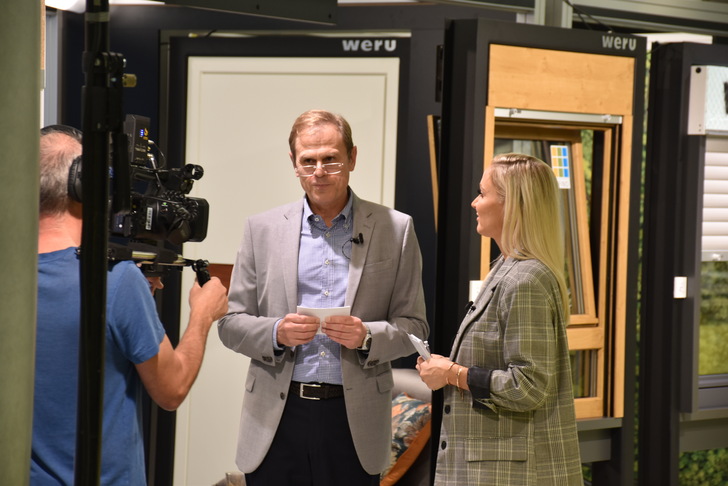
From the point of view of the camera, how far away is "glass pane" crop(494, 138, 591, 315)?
3.75 m

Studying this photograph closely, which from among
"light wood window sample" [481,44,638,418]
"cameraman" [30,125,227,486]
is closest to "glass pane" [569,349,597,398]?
"light wood window sample" [481,44,638,418]

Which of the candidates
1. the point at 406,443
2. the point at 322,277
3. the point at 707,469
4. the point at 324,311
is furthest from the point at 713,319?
the point at 324,311

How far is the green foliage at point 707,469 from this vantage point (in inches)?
182

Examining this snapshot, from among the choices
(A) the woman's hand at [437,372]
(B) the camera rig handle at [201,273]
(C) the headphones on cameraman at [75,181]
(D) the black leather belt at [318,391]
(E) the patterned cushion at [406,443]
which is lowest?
(E) the patterned cushion at [406,443]

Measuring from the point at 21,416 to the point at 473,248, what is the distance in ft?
8.97

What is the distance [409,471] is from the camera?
373 centimetres

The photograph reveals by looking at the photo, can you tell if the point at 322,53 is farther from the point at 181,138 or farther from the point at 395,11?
the point at 181,138

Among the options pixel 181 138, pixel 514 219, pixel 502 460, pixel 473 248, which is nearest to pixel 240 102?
pixel 181 138

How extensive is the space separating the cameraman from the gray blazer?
2.87 feet

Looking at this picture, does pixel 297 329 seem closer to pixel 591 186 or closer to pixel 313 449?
pixel 313 449

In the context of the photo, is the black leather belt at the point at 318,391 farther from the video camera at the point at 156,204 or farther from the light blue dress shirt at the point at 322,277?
the video camera at the point at 156,204

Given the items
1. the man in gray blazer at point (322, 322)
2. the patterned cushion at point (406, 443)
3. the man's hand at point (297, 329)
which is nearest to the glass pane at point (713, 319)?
the patterned cushion at point (406, 443)

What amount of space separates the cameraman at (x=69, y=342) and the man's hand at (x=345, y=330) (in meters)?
0.80

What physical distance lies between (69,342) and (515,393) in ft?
3.93
